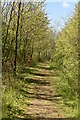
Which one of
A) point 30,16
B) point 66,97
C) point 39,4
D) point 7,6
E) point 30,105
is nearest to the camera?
point 30,105

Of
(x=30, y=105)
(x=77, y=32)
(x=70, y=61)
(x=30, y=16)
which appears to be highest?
(x=30, y=16)

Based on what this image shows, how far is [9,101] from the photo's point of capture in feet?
34.5

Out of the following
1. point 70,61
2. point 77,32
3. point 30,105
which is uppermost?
point 77,32

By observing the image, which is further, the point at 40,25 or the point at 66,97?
the point at 40,25

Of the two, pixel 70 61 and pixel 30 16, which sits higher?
pixel 30 16

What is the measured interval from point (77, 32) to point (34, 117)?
6970 mm

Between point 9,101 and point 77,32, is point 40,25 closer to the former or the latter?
point 77,32

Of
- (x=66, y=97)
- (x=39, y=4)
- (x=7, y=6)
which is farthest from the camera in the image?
(x=39, y=4)

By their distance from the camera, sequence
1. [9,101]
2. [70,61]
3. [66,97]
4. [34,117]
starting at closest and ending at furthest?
[34,117], [9,101], [66,97], [70,61]

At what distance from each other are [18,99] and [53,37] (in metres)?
49.2

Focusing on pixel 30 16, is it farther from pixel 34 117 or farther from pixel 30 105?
pixel 34 117

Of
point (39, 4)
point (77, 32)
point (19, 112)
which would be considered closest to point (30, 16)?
point (39, 4)

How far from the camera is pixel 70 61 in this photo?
561 inches

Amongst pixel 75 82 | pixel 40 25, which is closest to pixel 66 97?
pixel 75 82
